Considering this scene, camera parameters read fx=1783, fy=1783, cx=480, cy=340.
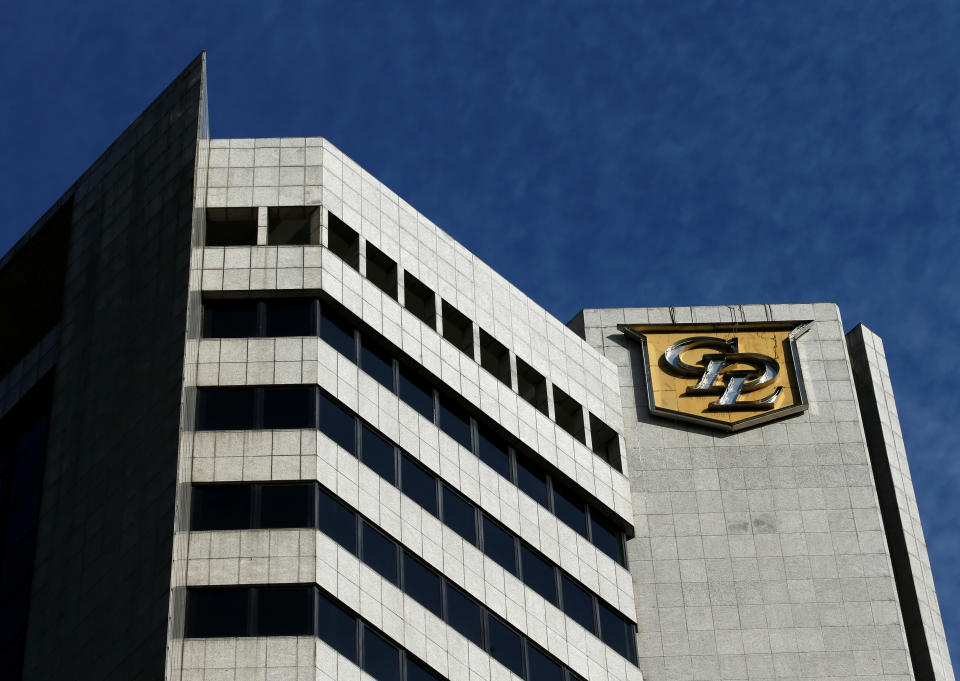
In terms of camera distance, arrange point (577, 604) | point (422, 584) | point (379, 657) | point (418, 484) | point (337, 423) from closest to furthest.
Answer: point (379, 657) → point (422, 584) → point (337, 423) → point (418, 484) → point (577, 604)

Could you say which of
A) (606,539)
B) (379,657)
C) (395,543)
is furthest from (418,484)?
(606,539)

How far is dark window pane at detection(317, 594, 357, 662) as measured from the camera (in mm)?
52594

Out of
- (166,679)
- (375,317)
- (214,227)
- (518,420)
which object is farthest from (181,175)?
(166,679)

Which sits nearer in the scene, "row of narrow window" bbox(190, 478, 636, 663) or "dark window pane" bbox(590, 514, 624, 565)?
"row of narrow window" bbox(190, 478, 636, 663)

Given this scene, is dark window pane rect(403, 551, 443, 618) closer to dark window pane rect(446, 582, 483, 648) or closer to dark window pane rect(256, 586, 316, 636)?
dark window pane rect(446, 582, 483, 648)

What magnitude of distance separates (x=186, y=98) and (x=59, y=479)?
1449cm

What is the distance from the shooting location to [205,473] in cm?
5547

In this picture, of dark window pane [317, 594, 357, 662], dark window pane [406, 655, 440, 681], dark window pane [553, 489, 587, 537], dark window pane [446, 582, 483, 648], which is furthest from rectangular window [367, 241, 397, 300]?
dark window pane [406, 655, 440, 681]

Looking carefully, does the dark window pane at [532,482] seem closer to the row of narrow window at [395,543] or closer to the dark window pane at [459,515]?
the row of narrow window at [395,543]

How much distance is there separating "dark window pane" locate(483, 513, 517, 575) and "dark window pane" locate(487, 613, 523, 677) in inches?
93.3

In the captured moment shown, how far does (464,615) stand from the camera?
5784 centimetres

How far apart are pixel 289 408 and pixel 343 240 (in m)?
8.93

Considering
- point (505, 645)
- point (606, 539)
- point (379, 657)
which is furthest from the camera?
point (606, 539)

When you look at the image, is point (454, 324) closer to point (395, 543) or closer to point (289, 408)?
point (289, 408)
